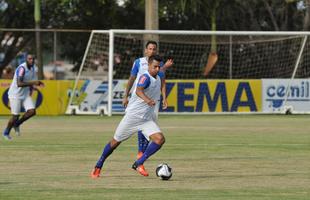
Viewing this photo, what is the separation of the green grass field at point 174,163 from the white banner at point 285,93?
6841mm

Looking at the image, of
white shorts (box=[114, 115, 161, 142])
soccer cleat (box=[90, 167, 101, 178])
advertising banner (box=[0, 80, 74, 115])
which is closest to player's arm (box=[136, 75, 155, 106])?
A: white shorts (box=[114, 115, 161, 142])

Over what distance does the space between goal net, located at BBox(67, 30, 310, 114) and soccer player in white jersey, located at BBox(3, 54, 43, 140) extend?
444 inches

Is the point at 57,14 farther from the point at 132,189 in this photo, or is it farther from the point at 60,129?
the point at 132,189

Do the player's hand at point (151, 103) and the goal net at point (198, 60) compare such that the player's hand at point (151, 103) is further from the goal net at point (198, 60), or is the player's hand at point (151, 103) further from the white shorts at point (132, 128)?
the goal net at point (198, 60)

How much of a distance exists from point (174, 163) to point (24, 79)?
7126 mm

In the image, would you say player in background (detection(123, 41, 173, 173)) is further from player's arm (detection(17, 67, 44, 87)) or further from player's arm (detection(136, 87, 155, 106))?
player's arm (detection(17, 67, 44, 87))

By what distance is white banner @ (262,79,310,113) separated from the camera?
119ft

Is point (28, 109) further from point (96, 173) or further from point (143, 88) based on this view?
point (143, 88)

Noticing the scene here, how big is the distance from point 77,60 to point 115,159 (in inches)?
1539

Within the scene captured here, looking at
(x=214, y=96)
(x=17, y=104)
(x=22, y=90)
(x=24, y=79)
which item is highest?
(x=24, y=79)

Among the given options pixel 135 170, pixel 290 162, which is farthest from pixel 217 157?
pixel 135 170

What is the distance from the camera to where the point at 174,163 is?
56.3 feet

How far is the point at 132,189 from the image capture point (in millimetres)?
13086

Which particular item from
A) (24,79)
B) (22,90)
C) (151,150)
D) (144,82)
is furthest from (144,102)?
(22,90)
